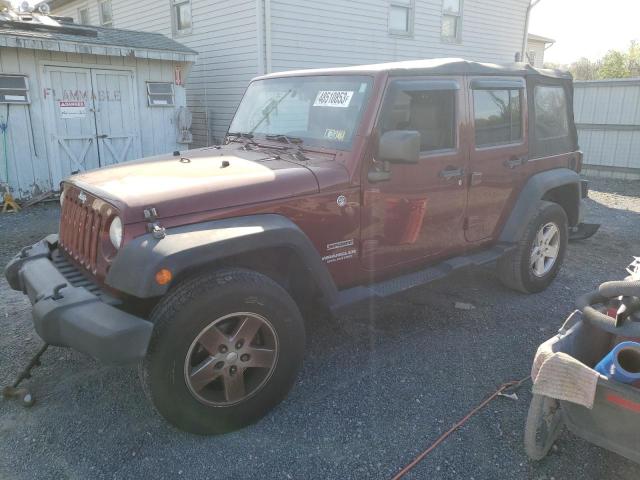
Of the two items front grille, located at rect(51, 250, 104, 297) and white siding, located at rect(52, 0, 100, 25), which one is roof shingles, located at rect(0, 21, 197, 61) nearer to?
front grille, located at rect(51, 250, 104, 297)

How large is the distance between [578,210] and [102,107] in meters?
8.28

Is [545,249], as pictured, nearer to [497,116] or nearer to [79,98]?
[497,116]

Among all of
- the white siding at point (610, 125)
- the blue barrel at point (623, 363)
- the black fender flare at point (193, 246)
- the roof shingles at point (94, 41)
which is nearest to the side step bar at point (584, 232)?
the blue barrel at point (623, 363)

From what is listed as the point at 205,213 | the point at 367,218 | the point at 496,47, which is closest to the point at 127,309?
the point at 205,213

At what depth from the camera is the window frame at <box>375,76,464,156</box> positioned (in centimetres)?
336

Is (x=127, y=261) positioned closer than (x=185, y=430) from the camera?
Yes

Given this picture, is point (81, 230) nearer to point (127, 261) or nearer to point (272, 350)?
point (127, 261)

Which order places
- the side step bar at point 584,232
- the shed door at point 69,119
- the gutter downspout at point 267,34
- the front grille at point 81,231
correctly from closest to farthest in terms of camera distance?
the front grille at point 81,231, the side step bar at point 584,232, the shed door at point 69,119, the gutter downspout at point 267,34

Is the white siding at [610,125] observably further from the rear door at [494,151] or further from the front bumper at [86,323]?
the front bumper at [86,323]

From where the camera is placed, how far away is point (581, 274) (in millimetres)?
5395

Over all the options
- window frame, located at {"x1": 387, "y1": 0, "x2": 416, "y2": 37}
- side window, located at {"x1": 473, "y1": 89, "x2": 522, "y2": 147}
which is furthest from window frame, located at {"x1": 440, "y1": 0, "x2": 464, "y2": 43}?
side window, located at {"x1": 473, "y1": 89, "x2": 522, "y2": 147}

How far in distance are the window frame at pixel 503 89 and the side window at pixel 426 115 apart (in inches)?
9.3

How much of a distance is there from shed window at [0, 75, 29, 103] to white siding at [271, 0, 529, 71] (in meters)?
4.63

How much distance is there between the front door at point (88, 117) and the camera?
8.80 metres
